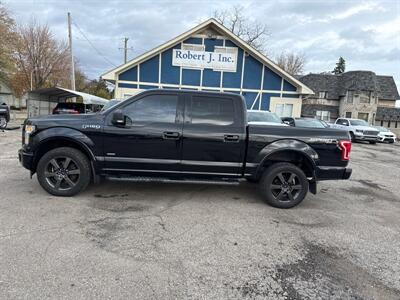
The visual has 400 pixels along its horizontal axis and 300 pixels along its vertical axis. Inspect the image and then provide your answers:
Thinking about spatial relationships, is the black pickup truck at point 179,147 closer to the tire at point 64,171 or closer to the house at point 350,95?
the tire at point 64,171

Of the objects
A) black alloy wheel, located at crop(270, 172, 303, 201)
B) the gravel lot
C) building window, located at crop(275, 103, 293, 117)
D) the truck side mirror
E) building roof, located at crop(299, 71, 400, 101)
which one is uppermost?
building roof, located at crop(299, 71, 400, 101)

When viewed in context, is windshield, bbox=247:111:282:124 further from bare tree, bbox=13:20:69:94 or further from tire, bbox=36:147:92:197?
bare tree, bbox=13:20:69:94

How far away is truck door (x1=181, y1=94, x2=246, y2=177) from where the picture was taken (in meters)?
5.02

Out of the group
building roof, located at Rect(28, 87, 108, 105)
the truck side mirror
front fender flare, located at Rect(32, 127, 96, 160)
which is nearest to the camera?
the truck side mirror

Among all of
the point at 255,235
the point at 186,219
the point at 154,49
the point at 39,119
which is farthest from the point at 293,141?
the point at 154,49

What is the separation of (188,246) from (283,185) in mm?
2331

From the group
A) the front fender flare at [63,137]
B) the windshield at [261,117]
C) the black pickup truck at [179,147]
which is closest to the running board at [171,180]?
the black pickup truck at [179,147]

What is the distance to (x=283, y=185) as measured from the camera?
5199mm

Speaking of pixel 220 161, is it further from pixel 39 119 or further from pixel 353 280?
pixel 39 119

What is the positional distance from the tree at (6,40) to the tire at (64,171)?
31148 millimetres

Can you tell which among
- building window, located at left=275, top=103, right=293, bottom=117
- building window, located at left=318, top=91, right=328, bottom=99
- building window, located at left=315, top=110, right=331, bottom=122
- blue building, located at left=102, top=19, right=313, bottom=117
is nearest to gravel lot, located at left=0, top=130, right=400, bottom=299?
blue building, located at left=102, top=19, right=313, bottom=117

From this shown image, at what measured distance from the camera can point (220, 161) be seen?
16.8 feet

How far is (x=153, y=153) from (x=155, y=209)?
3.09 feet

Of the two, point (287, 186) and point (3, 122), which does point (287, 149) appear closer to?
point (287, 186)
